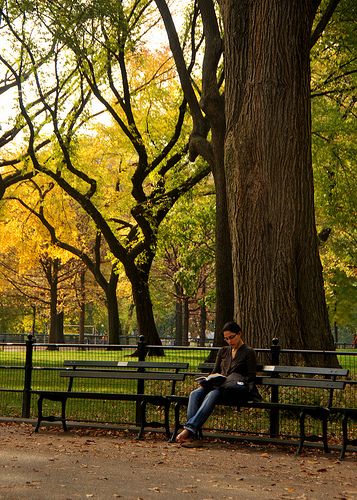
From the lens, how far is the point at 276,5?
14727 mm

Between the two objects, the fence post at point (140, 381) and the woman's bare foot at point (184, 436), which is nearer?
the woman's bare foot at point (184, 436)

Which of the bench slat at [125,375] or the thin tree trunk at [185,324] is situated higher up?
the thin tree trunk at [185,324]

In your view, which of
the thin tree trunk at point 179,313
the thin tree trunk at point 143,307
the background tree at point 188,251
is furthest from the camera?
the thin tree trunk at point 179,313

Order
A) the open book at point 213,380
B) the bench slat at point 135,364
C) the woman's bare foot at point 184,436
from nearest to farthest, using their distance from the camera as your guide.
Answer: the woman's bare foot at point 184,436 → the open book at point 213,380 → the bench slat at point 135,364

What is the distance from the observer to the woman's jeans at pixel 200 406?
35.2 ft

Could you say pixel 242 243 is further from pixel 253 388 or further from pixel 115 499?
pixel 115 499

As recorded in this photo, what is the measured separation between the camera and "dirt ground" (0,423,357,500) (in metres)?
7.76

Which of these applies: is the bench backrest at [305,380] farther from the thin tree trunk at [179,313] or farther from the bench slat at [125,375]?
the thin tree trunk at [179,313]

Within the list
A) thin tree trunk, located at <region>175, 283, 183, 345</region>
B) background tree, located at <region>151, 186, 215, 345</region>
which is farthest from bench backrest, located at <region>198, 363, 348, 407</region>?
thin tree trunk, located at <region>175, 283, 183, 345</region>

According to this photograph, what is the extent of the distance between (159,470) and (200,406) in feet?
6.87

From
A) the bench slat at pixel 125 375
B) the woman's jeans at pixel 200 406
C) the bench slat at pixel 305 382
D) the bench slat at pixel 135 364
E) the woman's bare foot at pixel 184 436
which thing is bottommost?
the woman's bare foot at pixel 184 436

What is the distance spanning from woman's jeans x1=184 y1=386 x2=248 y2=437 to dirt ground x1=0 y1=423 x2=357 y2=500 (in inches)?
11.5

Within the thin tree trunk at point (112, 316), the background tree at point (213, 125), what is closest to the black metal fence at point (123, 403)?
the background tree at point (213, 125)

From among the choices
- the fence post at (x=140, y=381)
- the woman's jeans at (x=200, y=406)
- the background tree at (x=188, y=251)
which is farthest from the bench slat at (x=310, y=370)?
the background tree at (x=188, y=251)
